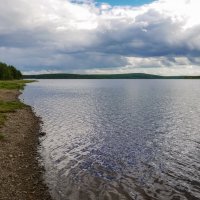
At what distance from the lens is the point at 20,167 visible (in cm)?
2588

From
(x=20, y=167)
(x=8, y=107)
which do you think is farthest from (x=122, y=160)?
(x=8, y=107)

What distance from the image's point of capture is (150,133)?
139ft

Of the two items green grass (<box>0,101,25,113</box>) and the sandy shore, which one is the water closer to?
the sandy shore

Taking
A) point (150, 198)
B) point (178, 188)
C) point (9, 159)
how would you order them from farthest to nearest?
point (9, 159)
point (178, 188)
point (150, 198)

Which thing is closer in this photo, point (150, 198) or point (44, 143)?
point (150, 198)

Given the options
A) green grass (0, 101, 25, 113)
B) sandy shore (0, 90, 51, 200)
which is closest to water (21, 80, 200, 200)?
sandy shore (0, 90, 51, 200)

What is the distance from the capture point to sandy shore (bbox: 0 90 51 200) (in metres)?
20.3

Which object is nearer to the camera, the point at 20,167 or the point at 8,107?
the point at 20,167

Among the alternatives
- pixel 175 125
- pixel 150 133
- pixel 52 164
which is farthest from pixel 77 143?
pixel 175 125

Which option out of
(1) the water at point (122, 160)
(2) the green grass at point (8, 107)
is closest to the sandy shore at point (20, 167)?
(1) the water at point (122, 160)

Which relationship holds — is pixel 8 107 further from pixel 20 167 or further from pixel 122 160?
pixel 122 160

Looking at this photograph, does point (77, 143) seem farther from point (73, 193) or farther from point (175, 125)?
point (175, 125)

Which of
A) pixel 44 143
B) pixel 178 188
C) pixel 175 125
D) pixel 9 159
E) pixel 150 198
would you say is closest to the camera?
pixel 150 198

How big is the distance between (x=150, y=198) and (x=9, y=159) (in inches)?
549
